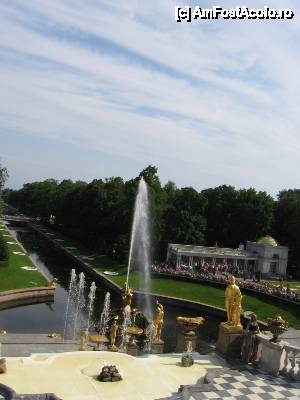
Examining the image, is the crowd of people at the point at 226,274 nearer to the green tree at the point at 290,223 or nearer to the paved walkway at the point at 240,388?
the green tree at the point at 290,223

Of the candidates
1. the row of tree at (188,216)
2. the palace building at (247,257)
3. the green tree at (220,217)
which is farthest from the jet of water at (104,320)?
the green tree at (220,217)

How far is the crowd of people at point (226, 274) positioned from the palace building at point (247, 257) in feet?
2.65

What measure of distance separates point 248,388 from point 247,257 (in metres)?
51.0

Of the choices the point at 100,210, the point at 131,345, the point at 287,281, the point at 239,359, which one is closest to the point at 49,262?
the point at 100,210

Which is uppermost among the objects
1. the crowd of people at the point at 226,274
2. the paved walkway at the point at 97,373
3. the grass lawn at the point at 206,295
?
the paved walkway at the point at 97,373

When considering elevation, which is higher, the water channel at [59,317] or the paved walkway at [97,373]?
the paved walkway at [97,373]

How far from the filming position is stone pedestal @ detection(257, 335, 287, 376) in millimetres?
17938

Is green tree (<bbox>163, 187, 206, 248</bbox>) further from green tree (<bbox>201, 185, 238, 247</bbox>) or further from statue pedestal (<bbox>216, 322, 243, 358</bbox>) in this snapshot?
statue pedestal (<bbox>216, 322, 243, 358</bbox>)

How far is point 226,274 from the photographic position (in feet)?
194

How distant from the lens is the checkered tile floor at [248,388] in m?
15.7

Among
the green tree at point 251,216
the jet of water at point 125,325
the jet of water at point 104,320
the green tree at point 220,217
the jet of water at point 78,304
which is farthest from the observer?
the green tree at point 220,217

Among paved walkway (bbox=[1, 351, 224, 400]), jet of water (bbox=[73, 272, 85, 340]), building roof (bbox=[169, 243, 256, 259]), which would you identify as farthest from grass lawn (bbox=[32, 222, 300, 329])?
paved walkway (bbox=[1, 351, 224, 400])

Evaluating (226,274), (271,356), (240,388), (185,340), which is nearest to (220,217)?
(226,274)

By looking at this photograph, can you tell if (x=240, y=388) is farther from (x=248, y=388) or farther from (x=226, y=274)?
(x=226, y=274)
